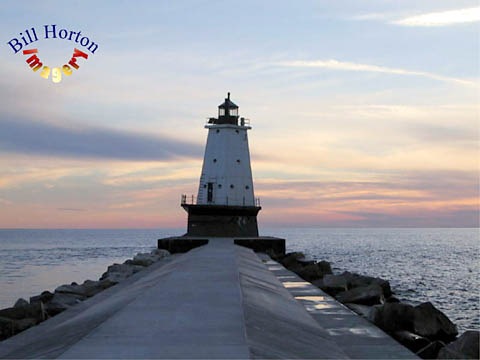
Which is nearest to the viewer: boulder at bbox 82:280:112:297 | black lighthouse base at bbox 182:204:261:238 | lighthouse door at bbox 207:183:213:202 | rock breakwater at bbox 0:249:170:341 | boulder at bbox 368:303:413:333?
boulder at bbox 368:303:413:333

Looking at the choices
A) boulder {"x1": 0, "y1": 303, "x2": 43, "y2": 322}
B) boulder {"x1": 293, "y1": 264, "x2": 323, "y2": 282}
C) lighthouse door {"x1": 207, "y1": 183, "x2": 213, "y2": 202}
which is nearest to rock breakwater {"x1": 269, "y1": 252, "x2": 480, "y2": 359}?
boulder {"x1": 293, "y1": 264, "x2": 323, "y2": 282}

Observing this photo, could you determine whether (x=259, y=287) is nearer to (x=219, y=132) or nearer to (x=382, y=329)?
(x=382, y=329)

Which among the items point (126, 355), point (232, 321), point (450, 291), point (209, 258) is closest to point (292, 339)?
point (232, 321)

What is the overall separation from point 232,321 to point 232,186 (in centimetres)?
2957

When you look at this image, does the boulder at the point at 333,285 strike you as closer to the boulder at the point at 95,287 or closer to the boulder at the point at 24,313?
the boulder at the point at 95,287

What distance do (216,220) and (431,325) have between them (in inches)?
988

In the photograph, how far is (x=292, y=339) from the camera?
24.5 feet

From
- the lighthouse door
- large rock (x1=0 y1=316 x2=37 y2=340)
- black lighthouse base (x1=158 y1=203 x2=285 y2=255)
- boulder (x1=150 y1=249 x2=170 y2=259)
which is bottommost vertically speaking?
large rock (x1=0 y1=316 x2=37 y2=340)

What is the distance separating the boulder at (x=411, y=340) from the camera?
1026 cm

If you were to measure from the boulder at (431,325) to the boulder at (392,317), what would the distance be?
0.13 meters

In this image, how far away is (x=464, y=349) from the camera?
29.2ft

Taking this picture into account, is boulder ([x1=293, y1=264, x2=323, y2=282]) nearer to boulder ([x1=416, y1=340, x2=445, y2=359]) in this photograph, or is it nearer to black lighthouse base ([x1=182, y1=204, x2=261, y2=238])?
boulder ([x1=416, y1=340, x2=445, y2=359])

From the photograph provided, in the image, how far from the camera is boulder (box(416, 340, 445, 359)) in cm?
973

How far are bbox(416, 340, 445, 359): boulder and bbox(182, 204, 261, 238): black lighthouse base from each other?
2624 centimetres
